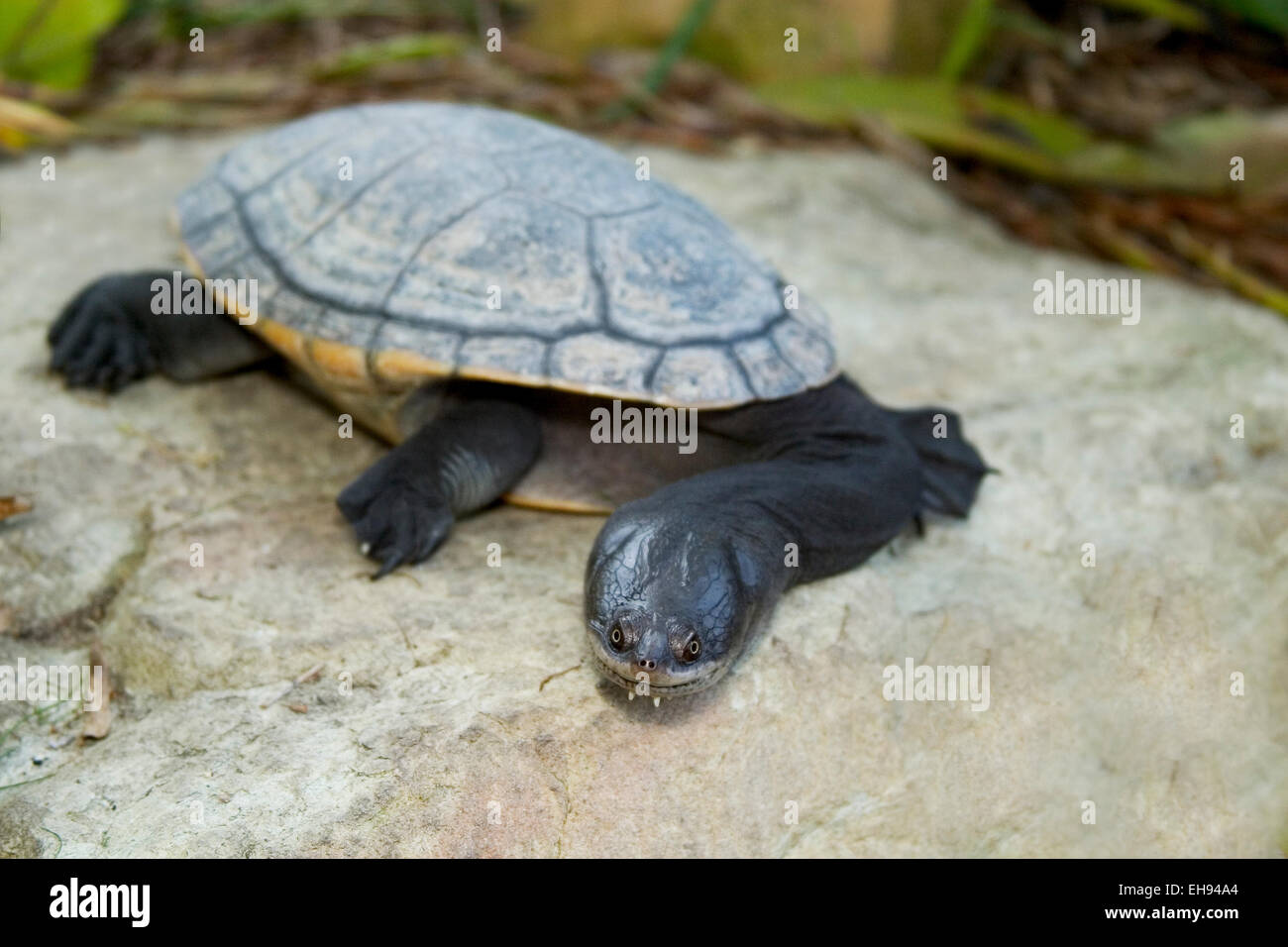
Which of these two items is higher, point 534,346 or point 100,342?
point 534,346

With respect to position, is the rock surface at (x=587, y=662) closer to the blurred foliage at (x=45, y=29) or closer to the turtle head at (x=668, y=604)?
the turtle head at (x=668, y=604)

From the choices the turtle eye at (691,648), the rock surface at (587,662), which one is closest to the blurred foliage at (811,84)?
the rock surface at (587,662)

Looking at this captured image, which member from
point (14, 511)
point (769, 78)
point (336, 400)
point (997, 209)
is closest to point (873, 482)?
point (336, 400)

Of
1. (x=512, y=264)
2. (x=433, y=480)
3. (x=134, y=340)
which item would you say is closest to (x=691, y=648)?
(x=433, y=480)

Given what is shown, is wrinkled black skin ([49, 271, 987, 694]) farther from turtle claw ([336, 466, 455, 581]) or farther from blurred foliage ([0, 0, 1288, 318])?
blurred foliage ([0, 0, 1288, 318])

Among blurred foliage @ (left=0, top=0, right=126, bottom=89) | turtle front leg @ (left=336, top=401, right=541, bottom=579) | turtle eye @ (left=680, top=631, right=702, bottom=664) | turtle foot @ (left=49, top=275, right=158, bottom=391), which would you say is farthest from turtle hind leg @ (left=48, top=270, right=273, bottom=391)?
blurred foliage @ (left=0, top=0, right=126, bottom=89)

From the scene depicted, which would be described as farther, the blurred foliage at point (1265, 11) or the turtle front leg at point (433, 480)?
the blurred foliage at point (1265, 11)

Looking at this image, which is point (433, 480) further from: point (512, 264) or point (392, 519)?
point (512, 264)
